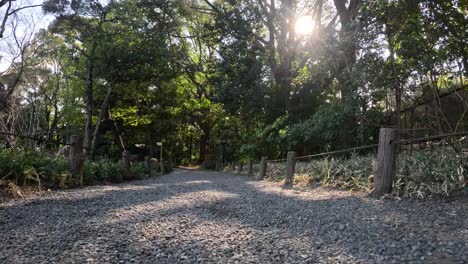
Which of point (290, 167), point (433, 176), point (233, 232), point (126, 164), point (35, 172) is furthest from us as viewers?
point (126, 164)

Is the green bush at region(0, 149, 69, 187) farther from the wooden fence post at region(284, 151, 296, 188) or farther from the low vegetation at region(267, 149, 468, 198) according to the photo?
the low vegetation at region(267, 149, 468, 198)

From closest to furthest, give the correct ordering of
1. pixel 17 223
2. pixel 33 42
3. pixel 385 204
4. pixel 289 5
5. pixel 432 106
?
pixel 17 223 < pixel 385 204 < pixel 432 106 < pixel 289 5 < pixel 33 42

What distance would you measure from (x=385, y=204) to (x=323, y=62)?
564cm

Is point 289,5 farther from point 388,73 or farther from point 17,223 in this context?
point 17,223

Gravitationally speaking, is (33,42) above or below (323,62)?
above

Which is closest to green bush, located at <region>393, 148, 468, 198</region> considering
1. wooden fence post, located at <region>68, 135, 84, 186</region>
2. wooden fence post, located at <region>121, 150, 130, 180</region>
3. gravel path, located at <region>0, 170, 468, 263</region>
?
gravel path, located at <region>0, 170, 468, 263</region>

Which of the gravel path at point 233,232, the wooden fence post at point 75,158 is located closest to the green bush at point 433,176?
the gravel path at point 233,232

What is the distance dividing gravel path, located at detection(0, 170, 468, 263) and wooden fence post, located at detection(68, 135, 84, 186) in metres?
1.92

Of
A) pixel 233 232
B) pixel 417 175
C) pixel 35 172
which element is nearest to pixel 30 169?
pixel 35 172

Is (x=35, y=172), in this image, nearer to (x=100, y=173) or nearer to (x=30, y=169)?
(x=30, y=169)

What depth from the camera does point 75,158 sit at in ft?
21.1

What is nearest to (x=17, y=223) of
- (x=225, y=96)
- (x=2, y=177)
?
(x=2, y=177)

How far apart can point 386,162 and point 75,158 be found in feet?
17.3

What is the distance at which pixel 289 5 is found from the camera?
43.9 feet
